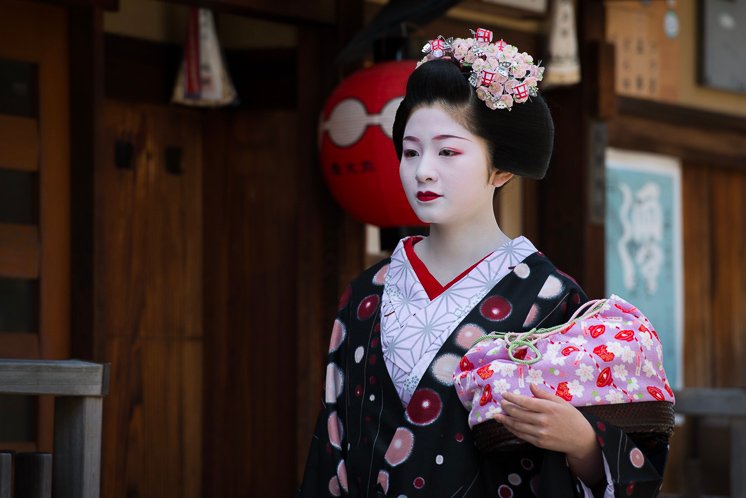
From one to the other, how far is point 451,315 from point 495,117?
468mm

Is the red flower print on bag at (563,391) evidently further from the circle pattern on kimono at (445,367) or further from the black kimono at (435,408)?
the circle pattern on kimono at (445,367)

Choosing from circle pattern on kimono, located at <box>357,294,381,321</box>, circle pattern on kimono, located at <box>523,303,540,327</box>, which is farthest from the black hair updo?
circle pattern on kimono, located at <box>357,294,381,321</box>

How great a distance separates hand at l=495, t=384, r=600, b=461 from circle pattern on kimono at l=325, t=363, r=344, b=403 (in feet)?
1.73

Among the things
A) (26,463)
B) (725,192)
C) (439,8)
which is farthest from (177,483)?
(725,192)

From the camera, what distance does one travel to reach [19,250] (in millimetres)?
5742

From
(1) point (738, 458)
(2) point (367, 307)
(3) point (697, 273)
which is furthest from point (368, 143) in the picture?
(3) point (697, 273)

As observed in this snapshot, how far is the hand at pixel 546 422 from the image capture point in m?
2.84

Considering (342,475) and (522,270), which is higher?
(522,270)

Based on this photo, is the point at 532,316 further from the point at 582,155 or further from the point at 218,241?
the point at 582,155

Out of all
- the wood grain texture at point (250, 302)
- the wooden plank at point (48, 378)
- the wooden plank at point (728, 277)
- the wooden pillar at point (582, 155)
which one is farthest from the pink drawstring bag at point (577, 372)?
the wooden plank at point (728, 277)

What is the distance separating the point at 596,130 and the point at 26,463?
4474 mm

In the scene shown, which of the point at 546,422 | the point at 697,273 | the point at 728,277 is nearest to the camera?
the point at 546,422

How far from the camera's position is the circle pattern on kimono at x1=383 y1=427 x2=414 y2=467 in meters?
3.03

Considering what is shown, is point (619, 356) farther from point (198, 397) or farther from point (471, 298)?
point (198, 397)
